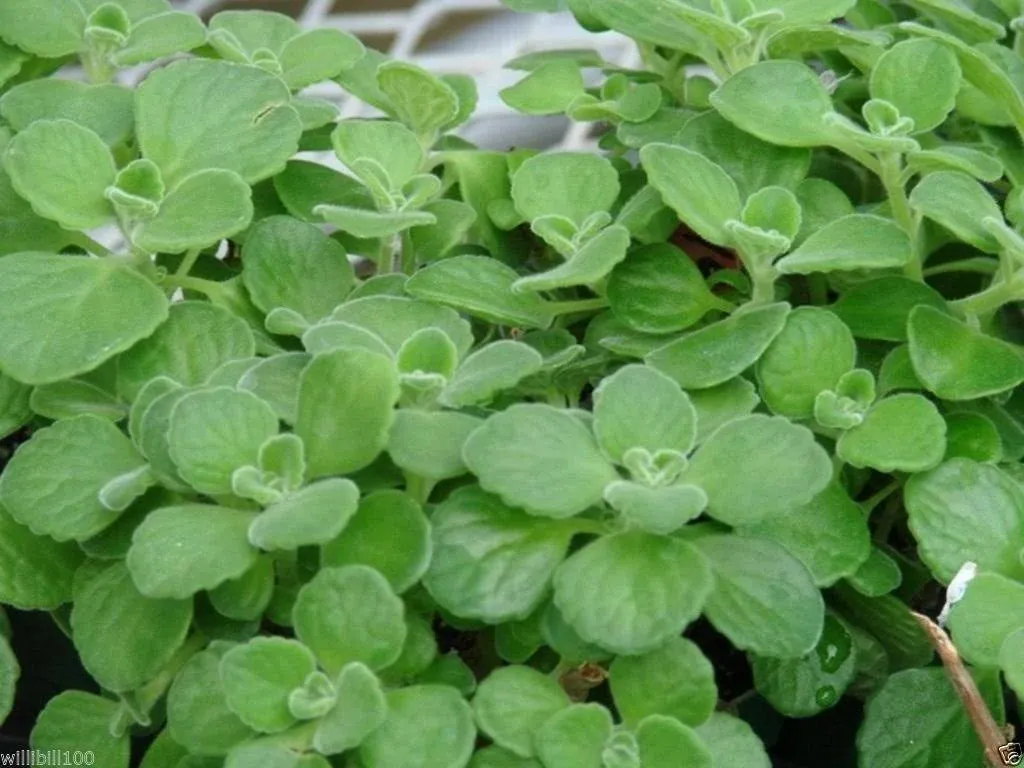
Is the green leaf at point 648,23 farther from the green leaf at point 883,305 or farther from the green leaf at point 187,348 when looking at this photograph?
the green leaf at point 187,348

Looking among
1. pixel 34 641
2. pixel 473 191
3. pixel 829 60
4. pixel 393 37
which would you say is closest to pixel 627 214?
pixel 473 191

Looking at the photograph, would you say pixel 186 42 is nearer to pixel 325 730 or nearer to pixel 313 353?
pixel 313 353

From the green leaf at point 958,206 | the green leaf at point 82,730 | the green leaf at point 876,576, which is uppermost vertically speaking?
the green leaf at point 958,206

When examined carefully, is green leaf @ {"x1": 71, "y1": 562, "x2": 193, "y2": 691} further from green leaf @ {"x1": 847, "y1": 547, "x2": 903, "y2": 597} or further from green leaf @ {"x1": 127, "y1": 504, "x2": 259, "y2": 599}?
green leaf @ {"x1": 847, "y1": 547, "x2": 903, "y2": 597}

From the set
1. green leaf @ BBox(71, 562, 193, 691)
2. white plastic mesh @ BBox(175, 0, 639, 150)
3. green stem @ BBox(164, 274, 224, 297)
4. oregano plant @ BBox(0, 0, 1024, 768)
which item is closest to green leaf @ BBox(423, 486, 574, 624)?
oregano plant @ BBox(0, 0, 1024, 768)

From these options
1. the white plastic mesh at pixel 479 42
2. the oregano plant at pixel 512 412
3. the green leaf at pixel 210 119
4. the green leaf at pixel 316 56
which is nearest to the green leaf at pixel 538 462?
the oregano plant at pixel 512 412

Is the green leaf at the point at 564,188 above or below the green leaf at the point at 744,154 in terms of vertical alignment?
below

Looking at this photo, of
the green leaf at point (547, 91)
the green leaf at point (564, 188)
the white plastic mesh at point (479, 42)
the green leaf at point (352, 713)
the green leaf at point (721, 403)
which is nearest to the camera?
the green leaf at point (352, 713)
